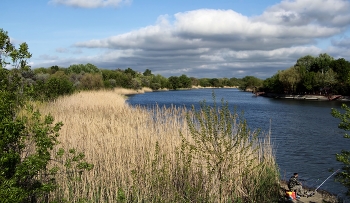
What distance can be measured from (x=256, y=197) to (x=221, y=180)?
175 centimetres

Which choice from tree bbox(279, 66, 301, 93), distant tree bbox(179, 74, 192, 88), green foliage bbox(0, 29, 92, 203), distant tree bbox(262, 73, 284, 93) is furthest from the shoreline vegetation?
distant tree bbox(179, 74, 192, 88)

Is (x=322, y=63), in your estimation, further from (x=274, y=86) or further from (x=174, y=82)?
(x=174, y=82)

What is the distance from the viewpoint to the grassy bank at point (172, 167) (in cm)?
711

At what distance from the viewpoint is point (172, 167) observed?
8.37 m

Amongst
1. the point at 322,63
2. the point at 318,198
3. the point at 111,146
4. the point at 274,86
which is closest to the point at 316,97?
the point at 322,63

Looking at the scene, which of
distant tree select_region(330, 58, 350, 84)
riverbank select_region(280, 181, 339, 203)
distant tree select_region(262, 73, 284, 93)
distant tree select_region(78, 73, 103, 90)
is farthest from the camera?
distant tree select_region(262, 73, 284, 93)

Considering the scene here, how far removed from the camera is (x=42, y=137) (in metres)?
5.20

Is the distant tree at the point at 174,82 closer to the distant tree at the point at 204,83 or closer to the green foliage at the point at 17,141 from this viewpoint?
the distant tree at the point at 204,83

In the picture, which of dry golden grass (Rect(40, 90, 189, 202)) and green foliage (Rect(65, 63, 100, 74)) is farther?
green foliage (Rect(65, 63, 100, 74))

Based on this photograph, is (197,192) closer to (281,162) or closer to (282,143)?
(281,162)

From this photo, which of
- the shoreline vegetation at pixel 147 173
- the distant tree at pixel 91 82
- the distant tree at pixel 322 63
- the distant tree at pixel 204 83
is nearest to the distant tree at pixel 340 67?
the distant tree at pixel 322 63

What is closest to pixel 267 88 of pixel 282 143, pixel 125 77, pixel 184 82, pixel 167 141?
pixel 125 77

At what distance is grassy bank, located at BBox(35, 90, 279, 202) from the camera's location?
7.11 metres

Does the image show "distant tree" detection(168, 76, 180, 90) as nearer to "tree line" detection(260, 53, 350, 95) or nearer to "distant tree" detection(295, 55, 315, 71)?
"tree line" detection(260, 53, 350, 95)
